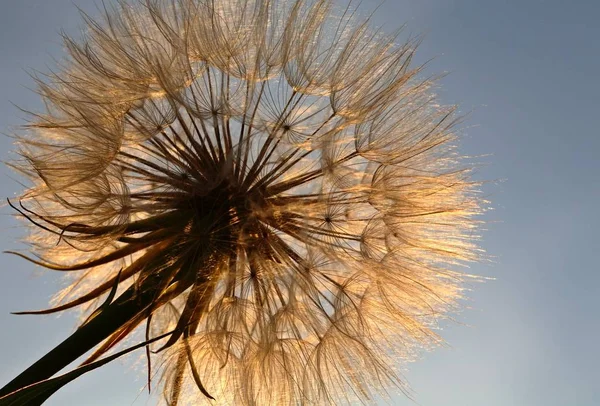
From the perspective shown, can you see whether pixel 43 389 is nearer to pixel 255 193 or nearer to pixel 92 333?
pixel 92 333

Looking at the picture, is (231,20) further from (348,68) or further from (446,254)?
(446,254)

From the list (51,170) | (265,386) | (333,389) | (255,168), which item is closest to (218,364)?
(265,386)

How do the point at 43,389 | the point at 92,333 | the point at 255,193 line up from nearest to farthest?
the point at 43,389
the point at 92,333
the point at 255,193

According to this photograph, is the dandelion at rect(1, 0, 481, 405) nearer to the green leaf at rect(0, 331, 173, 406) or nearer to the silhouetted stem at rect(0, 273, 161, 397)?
the silhouetted stem at rect(0, 273, 161, 397)

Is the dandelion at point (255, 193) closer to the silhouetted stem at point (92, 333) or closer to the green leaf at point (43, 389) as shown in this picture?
the silhouetted stem at point (92, 333)

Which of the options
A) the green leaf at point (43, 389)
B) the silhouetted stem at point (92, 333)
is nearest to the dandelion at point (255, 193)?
the silhouetted stem at point (92, 333)

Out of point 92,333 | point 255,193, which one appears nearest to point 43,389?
→ point 92,333

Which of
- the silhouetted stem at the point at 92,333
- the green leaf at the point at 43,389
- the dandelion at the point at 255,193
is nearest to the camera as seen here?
the green leaf at the point at 43,389

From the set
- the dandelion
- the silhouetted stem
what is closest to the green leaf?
the silhouetted stem
